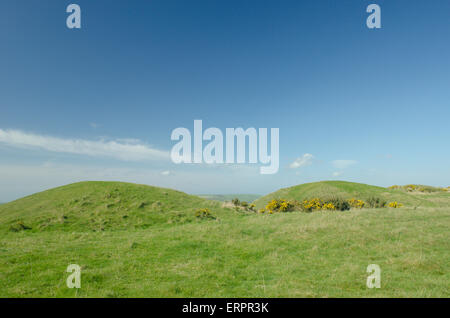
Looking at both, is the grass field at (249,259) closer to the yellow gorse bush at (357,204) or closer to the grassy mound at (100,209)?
the grassy mound at (100,209)

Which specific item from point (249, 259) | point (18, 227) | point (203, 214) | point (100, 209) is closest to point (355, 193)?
point (203, 214)

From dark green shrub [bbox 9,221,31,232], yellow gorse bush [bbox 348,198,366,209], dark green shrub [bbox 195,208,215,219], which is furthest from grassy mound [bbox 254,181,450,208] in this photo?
dark green shrub [bbox 9,221,31,232]

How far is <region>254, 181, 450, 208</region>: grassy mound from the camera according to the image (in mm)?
37125

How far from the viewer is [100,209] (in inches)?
1020

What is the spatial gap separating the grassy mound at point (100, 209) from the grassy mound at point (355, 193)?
21465 mm

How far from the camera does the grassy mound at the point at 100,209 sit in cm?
2197

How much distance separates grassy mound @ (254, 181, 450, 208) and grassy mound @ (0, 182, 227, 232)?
70.4 ft

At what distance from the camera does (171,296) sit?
24.1ft

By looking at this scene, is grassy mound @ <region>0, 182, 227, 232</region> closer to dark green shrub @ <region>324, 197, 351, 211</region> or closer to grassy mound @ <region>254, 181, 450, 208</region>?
dark green shrub @ <region>324, 197, 351, 211</region>

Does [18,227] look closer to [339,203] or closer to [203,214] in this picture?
[203,214]

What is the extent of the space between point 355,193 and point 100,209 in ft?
142

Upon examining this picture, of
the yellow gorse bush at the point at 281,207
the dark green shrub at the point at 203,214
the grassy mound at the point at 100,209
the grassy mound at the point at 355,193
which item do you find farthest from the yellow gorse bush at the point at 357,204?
the dark green shrub at the point at 203,214
